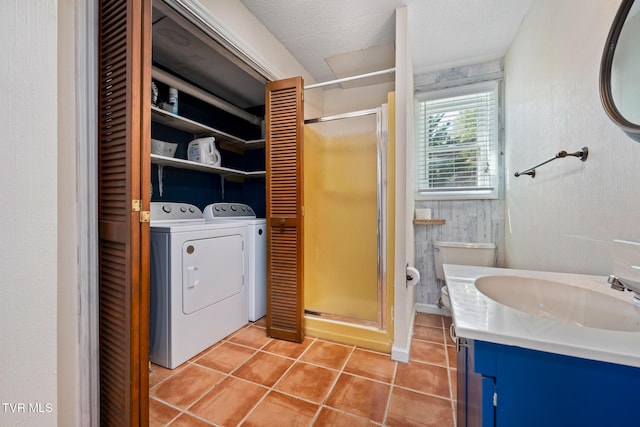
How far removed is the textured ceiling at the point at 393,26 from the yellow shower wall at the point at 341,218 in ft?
2.29

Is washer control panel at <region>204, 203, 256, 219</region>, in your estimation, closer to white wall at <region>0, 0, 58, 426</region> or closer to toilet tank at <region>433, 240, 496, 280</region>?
white wall at <region>0, 0, 58, 426</region>

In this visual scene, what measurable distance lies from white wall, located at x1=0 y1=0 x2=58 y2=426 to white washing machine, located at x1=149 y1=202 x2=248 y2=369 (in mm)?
850

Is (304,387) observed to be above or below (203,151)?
below

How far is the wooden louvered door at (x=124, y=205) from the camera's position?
95 cm

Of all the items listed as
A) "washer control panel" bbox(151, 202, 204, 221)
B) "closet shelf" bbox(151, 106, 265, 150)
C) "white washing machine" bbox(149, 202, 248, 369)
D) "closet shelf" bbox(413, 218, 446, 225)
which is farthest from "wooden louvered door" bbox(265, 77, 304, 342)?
"closet shelf" bbox(413, 218, 446, 225)

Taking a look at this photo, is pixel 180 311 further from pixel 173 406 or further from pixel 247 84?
pixel 247 84

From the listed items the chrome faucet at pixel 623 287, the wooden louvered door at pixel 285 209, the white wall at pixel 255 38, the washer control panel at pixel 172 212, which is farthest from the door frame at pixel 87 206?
the chrome faucet at pixel 623 287

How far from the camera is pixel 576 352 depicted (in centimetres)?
50

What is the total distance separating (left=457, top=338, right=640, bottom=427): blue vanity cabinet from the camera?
490mm

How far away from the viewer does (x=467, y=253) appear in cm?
220

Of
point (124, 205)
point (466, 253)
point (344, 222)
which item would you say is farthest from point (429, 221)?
point (124, 205)

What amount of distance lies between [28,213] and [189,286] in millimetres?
1088

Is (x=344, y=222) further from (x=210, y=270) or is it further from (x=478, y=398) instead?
(x=478, y=398)

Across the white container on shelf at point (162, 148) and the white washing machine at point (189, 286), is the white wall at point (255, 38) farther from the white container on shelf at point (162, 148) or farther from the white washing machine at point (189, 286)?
the white washing machine at point (189, 286)
